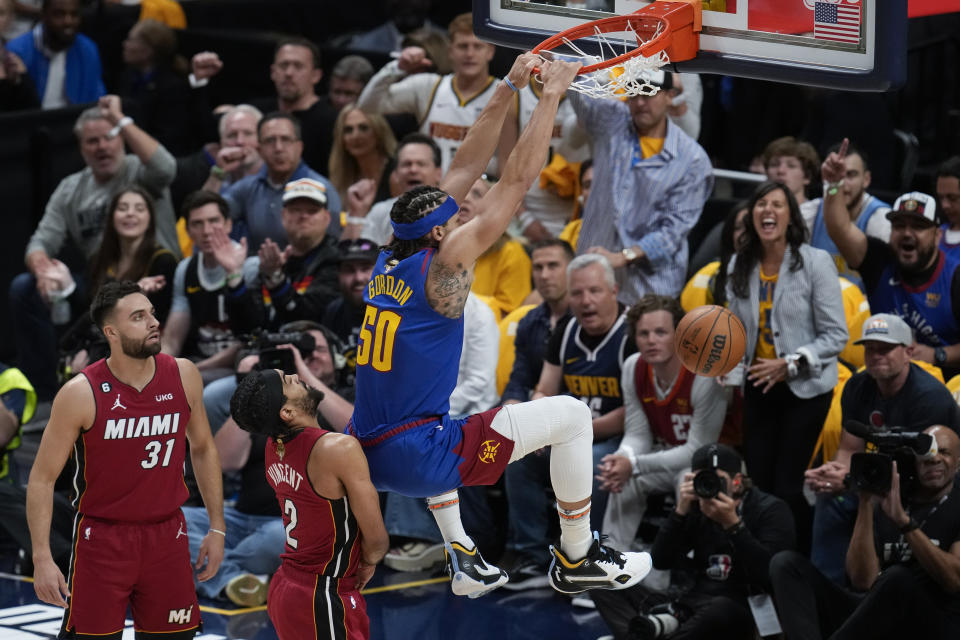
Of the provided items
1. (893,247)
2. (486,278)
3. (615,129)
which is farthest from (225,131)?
(893,247)

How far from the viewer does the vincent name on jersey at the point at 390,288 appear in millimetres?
6164

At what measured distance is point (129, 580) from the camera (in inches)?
270

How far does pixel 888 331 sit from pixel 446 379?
2809mm

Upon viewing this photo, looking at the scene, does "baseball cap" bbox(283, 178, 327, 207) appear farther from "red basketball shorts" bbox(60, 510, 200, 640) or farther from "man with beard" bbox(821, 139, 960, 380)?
"red basketball shorts" bbox(60, 510, 200, 640)

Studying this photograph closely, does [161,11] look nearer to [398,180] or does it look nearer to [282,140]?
[282,140]

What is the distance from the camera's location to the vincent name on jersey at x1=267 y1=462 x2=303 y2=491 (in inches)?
253

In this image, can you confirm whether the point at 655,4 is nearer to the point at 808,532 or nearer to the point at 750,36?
the point at 750,36

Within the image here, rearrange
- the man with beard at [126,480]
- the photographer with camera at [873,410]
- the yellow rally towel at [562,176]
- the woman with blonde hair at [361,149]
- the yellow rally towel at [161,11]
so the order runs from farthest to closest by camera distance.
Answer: the yellow rally towel at [161,11] < the woman with blonde hair at [361,149] < the yellow rally towel at [562,176] < the photographer with camera at [873,410] < the man with beard at [126,480]

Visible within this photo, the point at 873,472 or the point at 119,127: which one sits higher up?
the point at 119,127

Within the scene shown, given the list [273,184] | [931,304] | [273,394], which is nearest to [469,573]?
[273,394]

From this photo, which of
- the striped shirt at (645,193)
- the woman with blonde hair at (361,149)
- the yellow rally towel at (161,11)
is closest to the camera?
the striped shirt at (645,193)

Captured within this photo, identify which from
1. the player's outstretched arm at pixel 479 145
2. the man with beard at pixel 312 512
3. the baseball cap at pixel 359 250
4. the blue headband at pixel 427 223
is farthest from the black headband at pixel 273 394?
the baseball cap at pixel 359 250

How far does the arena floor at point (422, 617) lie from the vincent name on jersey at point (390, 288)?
117 inches

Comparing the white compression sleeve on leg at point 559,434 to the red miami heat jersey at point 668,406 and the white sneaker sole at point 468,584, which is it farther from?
the red miami heat jersey at point 668,406
